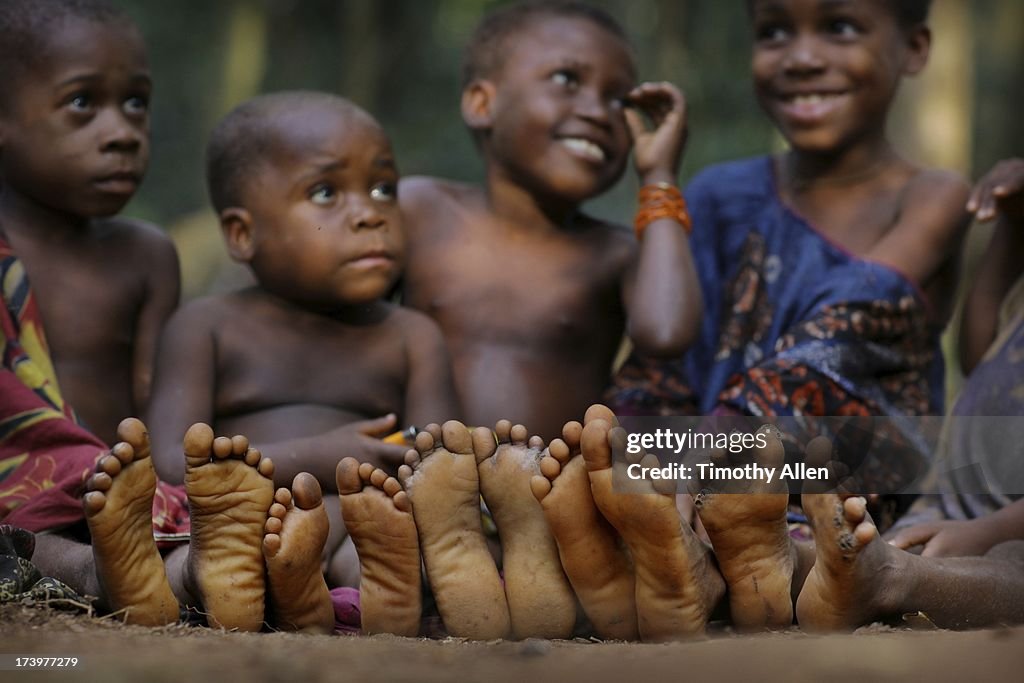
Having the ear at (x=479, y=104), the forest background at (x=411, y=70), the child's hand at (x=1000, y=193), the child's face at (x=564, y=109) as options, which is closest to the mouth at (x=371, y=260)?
the child's face at (x=564, y=109)

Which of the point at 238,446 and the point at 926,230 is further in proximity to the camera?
the point at 926,230

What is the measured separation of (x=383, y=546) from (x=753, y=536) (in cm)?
57

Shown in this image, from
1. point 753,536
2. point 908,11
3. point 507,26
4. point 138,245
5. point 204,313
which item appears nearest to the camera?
point 753,536

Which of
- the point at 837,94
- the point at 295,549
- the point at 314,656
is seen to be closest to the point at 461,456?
the point at 295,549

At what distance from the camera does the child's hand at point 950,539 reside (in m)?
2.47

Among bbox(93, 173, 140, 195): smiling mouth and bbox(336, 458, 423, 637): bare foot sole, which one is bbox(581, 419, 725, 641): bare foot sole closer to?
bbox(336, 458, 423, 637): bare foot sole

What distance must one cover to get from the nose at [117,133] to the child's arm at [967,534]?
1861 mm

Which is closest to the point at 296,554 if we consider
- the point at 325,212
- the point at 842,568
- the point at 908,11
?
the point at 842,568

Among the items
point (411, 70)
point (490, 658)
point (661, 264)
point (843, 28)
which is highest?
point (411, 70)

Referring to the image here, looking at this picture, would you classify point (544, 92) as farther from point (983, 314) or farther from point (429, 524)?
point (429, 524)

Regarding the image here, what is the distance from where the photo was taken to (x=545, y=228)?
3324 mm

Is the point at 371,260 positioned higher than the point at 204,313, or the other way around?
the point at 371,260

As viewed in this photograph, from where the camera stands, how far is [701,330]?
3.26 metres

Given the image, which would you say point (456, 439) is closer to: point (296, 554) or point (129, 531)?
point (296, 554)
